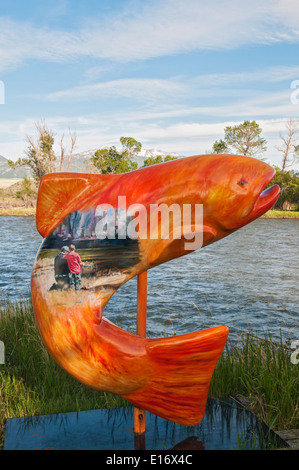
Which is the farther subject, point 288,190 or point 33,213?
point 288,190

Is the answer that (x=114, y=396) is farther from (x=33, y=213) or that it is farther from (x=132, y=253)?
(x=33, y=213)

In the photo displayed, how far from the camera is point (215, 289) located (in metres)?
10.0

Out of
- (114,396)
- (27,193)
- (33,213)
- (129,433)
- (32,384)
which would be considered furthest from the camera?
(27,193)

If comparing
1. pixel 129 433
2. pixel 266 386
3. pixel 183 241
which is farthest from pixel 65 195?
pixel 266 386

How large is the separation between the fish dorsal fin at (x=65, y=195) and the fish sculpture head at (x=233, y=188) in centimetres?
48

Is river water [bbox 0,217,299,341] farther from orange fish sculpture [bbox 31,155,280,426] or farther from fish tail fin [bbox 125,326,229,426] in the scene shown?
orange fish sculpture [bbox 31,155,280,426]

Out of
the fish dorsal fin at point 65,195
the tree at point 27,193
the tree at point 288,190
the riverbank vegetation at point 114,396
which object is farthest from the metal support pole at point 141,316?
the tree at point 27,193

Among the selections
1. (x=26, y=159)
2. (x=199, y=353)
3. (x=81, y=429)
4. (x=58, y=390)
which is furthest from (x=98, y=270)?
(x=26, y=159)

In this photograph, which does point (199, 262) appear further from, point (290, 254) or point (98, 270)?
point (98, 270)

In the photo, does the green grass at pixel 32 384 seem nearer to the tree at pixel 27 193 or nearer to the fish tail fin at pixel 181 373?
the fish tail fin at pixel 181 373

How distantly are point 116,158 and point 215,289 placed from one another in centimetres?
2858

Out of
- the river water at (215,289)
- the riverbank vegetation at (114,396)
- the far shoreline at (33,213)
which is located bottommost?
the river water at (215,289)

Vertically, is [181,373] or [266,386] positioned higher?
[181,373]

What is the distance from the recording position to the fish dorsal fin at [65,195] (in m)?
2.14
